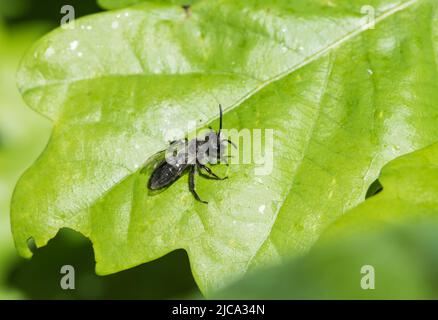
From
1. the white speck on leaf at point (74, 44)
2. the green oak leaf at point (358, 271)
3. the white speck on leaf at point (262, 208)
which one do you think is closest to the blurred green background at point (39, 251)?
the white speck on leaf at point (74, 44)

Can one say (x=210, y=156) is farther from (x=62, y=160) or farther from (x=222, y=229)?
(x=62, y=160)

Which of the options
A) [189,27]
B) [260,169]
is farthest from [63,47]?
[260,169]

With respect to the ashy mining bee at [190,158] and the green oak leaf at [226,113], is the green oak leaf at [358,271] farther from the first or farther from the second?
the ashy mining bee at [190,158]

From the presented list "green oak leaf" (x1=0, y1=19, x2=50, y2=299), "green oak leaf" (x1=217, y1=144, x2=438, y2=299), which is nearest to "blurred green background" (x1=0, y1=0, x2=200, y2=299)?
"green oak leaf" (x1=0, y1=19, x2=50, y2=299)

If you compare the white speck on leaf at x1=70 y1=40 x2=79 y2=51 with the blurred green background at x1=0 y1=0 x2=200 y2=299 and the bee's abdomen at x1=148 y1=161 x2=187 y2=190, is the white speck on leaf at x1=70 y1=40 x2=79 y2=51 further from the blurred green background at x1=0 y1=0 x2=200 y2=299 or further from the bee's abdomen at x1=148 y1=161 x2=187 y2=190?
the blurred green background at x1=0 y1=0 x2=200 y2=299

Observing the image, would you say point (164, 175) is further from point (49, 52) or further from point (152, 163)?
point (49, 52)

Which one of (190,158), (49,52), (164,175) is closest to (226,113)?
(190,158)
